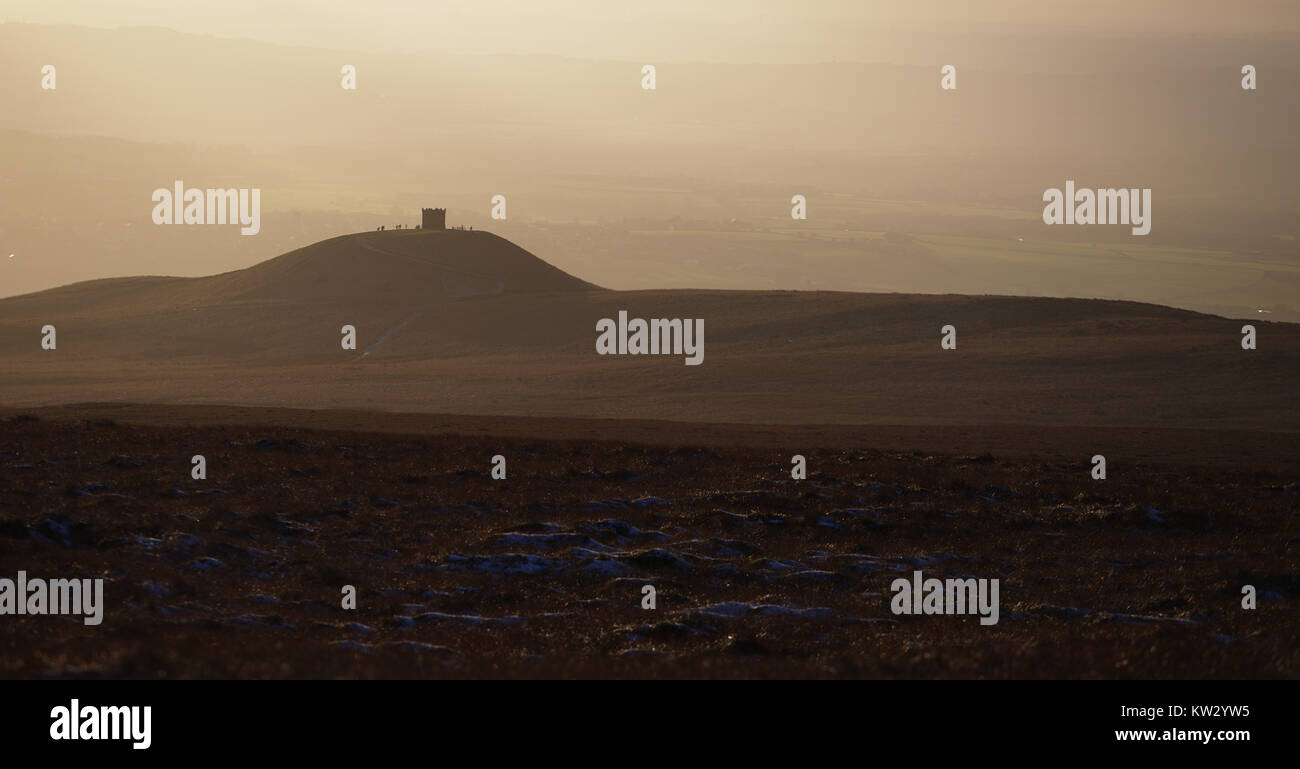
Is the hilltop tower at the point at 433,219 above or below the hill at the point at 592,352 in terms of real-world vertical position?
above

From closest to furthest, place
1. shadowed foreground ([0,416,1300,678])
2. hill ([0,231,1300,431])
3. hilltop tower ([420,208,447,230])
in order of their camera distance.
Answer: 1. shadowed foreground ([0,416,1300,678])
2. hill ([0,231,1300,431])
3. hilltop tower ([420,208,447,230])

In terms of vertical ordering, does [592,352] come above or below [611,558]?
above

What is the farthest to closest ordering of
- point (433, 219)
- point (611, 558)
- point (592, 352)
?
1. point (433, 219)
2. point (592, 352)
3. point (611, 558)

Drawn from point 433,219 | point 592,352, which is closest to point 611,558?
point 592,352

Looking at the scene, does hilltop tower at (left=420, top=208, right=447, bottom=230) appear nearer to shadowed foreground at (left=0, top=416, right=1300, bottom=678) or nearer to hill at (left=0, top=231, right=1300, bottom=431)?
hill at (left=0, top=231, right=1300, bottom=431)

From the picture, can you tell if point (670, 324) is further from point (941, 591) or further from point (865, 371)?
point (941, 591)

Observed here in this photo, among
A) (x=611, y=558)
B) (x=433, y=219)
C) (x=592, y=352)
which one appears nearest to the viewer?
(x=611, y=558)

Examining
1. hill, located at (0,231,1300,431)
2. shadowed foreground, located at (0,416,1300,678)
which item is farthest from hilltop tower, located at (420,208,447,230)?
shadowed foreground, located at (0,416,1300,678)

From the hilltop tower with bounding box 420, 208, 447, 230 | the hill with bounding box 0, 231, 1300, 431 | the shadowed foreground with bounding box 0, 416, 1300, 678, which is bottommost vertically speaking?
the shadowed foreground with bounding box 0, 416, 1300, 678

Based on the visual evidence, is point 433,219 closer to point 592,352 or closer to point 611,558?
point 592,352

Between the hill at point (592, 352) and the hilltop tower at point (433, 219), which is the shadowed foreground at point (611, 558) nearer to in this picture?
the hill at point (592, 352)

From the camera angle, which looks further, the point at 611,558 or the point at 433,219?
the point at 433,219

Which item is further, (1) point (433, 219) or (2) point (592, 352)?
(1) point (433, 219)

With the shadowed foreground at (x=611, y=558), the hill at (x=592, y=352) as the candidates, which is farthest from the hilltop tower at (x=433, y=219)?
the shadowed foreground at (x=611, y=558)
